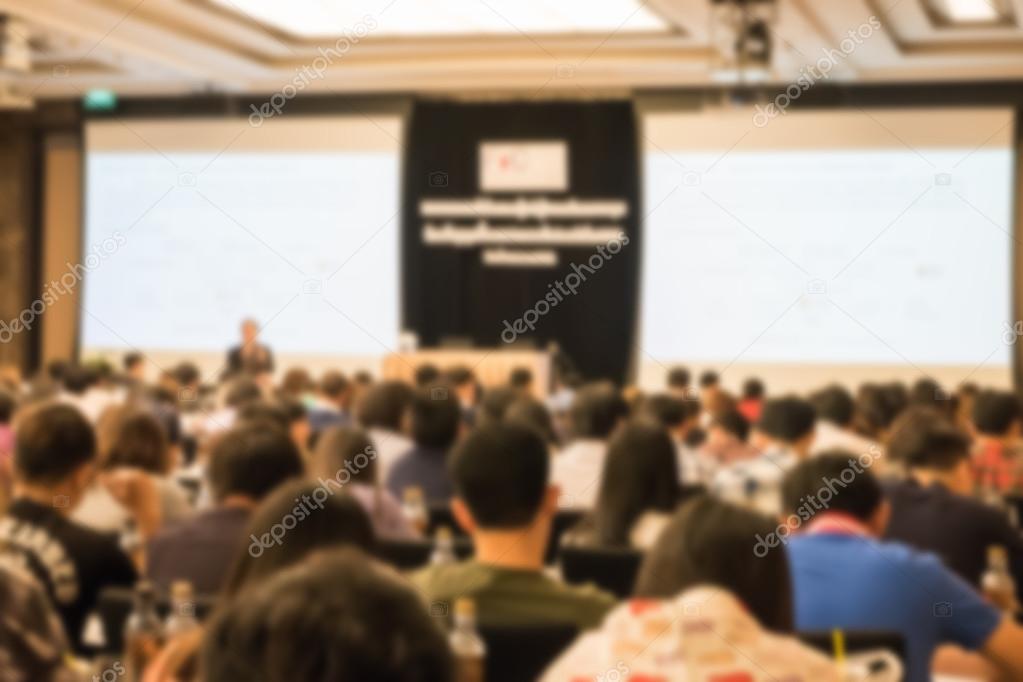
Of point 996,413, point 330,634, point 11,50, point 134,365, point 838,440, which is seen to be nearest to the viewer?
point 330,634

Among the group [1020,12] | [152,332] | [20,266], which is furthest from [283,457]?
[20,266]

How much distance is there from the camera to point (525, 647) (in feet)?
8.05

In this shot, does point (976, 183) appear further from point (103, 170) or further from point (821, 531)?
point (821, 531)

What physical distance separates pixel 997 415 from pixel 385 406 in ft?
8.89

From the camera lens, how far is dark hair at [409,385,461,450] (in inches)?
216

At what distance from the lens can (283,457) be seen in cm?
364

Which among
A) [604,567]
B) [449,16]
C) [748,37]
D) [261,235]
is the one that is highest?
[449,16]

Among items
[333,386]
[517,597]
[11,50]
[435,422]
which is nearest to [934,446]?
[435,422]

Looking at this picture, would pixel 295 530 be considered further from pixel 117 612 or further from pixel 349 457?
Result: pixel 349 457

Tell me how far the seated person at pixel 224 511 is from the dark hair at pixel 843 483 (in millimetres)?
1322

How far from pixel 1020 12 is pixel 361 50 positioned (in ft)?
17.6

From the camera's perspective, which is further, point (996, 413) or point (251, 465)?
point (996, 413)

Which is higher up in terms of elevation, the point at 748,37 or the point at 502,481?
the point at 748,37

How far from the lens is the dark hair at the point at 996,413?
243 inches
